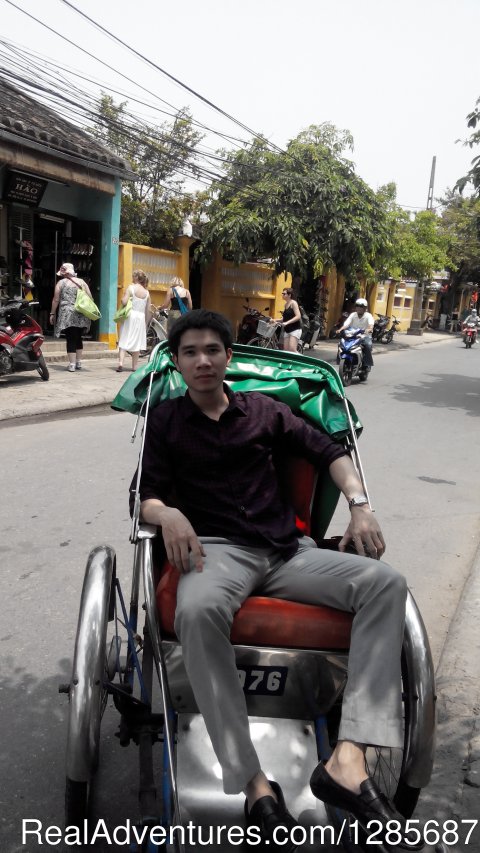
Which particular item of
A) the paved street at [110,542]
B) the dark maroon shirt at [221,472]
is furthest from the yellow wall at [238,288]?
the dark maroon shirt at [221,472]

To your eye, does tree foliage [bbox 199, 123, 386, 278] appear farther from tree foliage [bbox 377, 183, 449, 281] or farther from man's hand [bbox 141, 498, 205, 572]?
man's hand [bbox 141, 498, 205, 572]

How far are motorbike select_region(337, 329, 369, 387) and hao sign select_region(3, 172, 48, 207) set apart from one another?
5.68 m

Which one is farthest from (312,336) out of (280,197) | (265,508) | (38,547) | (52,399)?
(265,508)

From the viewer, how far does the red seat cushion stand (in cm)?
202

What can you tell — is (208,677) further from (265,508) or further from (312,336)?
(312,336)

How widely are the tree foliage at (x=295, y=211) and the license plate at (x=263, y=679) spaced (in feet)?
44.0

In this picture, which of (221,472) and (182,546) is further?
(221,472)

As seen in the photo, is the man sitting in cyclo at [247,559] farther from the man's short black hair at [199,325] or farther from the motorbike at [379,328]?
the motorbike at [379,328]

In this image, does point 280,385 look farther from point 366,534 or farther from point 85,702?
point 85,702

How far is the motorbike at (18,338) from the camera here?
8984 millimetres

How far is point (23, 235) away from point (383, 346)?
45.7ft

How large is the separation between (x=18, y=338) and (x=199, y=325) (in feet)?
23.8

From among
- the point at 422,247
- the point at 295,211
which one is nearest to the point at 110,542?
the point at 295,211

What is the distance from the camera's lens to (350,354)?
11.8 m
